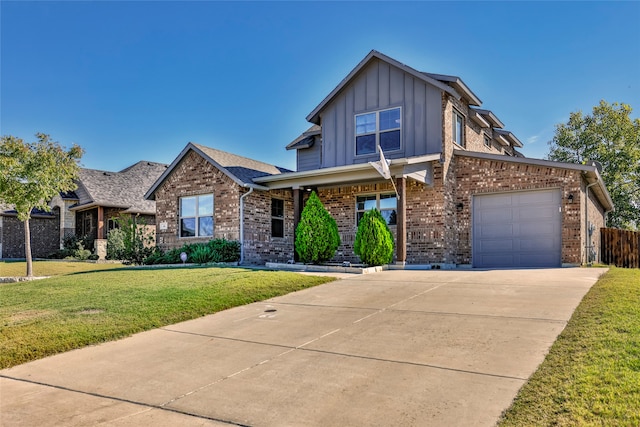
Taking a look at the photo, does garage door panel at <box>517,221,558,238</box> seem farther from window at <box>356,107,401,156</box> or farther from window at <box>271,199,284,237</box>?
window at <box>271,199,284,237</box>

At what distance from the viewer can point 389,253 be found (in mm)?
13359

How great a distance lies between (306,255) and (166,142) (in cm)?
1358

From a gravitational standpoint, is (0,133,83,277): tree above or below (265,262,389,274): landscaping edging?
above

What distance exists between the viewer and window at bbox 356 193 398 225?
15.8m

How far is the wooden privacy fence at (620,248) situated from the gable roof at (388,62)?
26.0 ft

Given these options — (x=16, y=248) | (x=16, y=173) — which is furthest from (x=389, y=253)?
(x=16, y=248)

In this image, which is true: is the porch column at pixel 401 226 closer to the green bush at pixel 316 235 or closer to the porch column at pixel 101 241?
the green bush at pixel 316 235

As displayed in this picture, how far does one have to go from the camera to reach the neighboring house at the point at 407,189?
1397 cm

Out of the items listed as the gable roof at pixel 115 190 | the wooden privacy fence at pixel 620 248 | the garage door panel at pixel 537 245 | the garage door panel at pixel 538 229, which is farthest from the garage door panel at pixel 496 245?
the gable roof at pixel 115 190

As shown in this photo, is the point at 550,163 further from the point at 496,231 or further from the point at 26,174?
the point at 26,174

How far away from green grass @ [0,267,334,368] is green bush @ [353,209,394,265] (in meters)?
2.62

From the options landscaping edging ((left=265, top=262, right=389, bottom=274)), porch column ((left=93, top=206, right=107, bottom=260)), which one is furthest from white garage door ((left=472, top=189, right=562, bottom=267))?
porch column ((left=93, top=206, right=107, bottom=260))

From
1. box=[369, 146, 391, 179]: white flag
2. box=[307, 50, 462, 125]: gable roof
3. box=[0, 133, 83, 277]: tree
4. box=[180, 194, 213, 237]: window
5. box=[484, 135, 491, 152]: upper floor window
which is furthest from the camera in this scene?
box=[484, 135, 491, 152]: upper floor window

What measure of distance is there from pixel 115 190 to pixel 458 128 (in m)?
20.8
